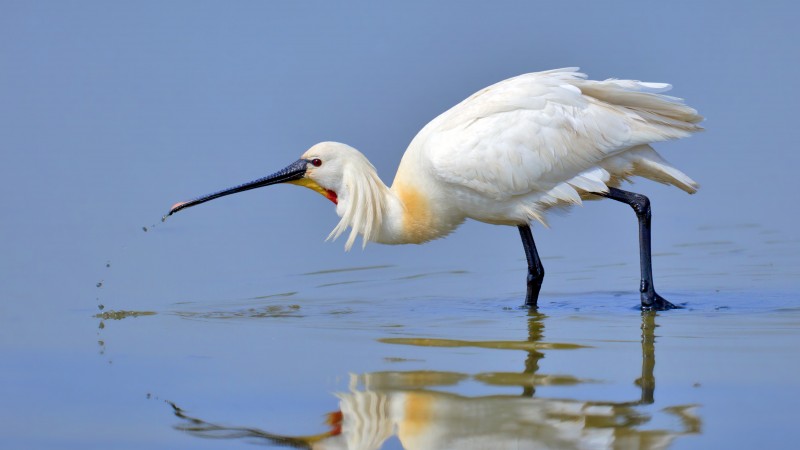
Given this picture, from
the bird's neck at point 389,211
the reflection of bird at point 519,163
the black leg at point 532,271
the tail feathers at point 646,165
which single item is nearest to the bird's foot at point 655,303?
the reflection of bird at point 519,163

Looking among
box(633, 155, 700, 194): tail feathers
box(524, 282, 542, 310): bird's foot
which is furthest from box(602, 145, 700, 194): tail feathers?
box(524, 282, 542, 310): bird's foot

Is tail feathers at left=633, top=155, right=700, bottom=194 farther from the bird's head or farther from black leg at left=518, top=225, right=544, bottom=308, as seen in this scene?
the bird's head

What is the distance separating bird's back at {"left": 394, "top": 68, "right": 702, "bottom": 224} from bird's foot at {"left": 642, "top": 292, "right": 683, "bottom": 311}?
910 mm

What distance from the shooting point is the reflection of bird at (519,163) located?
10.6 metres

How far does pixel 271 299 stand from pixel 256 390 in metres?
3.34

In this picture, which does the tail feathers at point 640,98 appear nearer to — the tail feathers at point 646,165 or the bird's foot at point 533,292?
the tail feathers at point 646,165

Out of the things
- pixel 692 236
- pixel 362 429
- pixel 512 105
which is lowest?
pixel 362 429

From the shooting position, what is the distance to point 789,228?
533 inches

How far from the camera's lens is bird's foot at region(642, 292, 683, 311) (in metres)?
10.4

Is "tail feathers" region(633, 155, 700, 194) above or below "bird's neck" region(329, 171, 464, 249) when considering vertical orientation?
above

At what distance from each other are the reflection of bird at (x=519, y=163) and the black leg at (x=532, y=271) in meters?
0.01

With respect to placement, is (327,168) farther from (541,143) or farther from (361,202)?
(541,143)

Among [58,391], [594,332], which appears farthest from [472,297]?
[58,391]

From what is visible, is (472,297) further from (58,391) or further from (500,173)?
(58,391)
